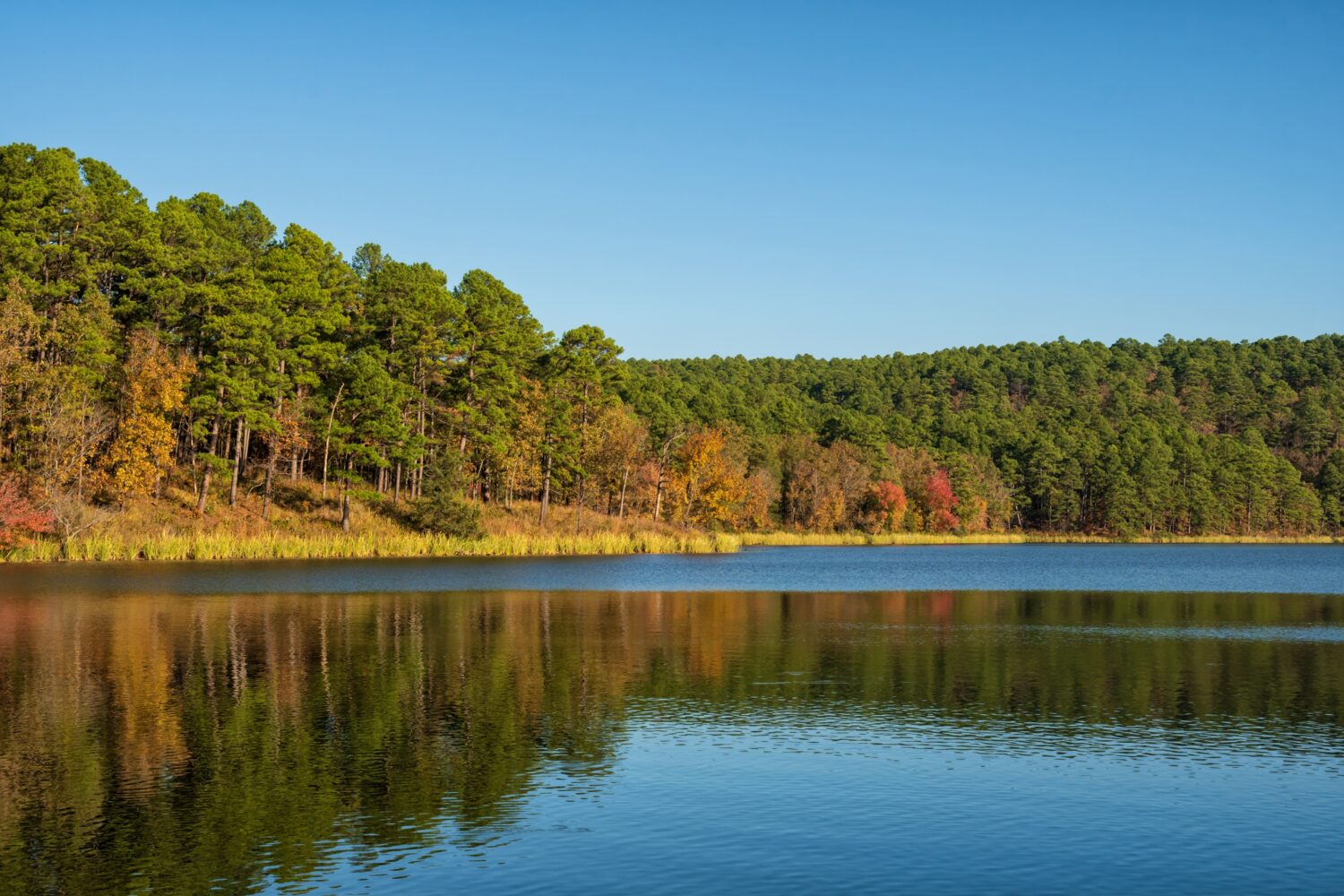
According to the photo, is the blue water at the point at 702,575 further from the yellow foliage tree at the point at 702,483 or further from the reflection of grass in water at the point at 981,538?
the reflection of grass in water at the point at 981,538

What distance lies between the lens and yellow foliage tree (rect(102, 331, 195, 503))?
6700 cm

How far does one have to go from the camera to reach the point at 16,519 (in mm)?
56219

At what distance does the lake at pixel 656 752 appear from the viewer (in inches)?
520

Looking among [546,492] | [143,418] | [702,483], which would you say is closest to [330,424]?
[143,418]

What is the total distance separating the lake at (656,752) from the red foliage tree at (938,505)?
10016 centimetres

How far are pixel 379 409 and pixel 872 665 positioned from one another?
58052 millimetres

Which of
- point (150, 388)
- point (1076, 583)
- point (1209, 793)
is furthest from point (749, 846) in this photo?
point (150, 388)

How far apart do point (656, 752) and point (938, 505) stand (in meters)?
126

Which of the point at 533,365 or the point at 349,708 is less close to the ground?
the point at 533,365

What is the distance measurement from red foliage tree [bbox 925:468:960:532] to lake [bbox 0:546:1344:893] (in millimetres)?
100160

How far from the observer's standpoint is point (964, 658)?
100 ft

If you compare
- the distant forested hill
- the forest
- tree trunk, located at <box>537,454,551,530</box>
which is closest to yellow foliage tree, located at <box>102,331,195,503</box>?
the forest

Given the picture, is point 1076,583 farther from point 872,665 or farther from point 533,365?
point 533,365

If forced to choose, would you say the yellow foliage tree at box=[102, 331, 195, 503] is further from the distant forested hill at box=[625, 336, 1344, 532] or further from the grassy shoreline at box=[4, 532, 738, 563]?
the distant forested hill at box=[625, 336, 1344, 532]
